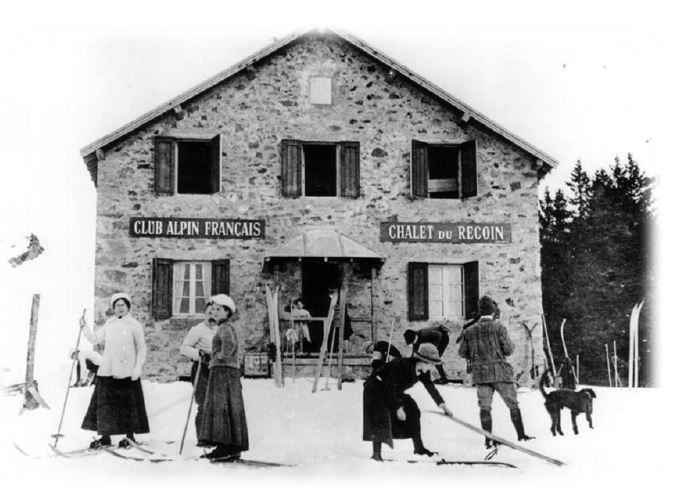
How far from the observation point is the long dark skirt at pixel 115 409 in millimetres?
9297

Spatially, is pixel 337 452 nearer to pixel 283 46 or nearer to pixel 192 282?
pixel 192 282

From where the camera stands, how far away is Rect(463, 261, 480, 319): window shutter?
47.0 ft

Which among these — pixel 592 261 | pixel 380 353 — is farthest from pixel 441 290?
pixel 380 353

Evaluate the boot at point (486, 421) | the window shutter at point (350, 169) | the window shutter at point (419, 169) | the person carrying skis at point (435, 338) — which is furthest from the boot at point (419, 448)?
the window shutter at point (350, 169)

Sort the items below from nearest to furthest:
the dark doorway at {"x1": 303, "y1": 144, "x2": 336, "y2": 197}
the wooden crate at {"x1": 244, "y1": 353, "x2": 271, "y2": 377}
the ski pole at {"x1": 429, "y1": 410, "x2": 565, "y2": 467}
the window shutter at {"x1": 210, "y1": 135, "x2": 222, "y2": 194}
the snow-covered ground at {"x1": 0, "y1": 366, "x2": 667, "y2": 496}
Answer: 1. the snow-covered ground at {"x1": 0, "y1": 366, "x2": 667, "y2": 496}
2. the ski pole at {"x1": 429, "y1": 410, "x2": 565, "y2": 467}
3. the wooden crate at {"x1": 244, "y1": 353, "x2": 271, "y2": 377}
4. the window shutter at {"x1": 210, "y1": 135, "x2": 222, "y2": 194}
5. the dark doorway at {"x1": 303, "y1": 144, "x2": 336, "y2": 197}

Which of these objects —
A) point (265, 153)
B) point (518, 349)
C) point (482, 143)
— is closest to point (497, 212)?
point (482, 143)

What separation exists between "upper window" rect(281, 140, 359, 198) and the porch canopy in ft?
2.78

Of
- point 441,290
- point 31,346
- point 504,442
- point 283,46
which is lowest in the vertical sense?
point 504,442

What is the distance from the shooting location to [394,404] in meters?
9.14

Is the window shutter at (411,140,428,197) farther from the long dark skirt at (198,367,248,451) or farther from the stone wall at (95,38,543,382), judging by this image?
the long dark skirt at (198,367,248,451)

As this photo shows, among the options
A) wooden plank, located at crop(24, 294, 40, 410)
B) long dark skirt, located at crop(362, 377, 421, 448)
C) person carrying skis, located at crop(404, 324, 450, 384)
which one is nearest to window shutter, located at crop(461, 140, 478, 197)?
person carrying skis, located at crop(404, 324, 450, 384)

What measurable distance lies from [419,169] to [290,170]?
2280mm

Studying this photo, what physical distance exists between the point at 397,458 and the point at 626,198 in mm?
8206

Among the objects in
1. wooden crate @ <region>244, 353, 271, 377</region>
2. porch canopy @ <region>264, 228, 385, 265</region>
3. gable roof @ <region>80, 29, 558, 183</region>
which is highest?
gable roof @ <region>80, 29, 558, 183</region>
